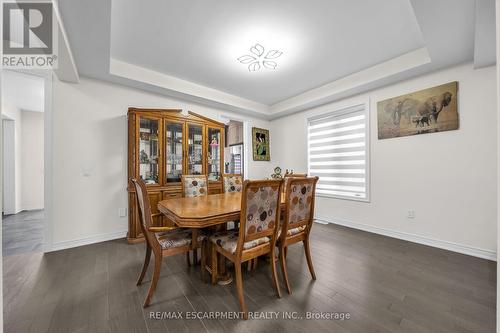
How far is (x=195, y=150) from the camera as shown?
3730 mm

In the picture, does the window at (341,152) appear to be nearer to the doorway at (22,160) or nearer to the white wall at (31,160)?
the doorway at (22,160)

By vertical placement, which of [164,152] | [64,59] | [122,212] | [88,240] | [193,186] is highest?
[64,59]

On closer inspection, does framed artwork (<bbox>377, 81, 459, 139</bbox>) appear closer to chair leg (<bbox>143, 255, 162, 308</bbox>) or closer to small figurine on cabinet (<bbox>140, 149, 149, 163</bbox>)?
chair leg (<bbox>143, 255, 162, 308</bbox>)

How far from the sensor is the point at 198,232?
6.68 ft

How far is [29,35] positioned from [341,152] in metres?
4.67

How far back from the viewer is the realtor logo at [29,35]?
1.87 meters

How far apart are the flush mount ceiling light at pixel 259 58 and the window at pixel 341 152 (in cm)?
173

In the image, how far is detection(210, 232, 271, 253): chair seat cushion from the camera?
1.80 m

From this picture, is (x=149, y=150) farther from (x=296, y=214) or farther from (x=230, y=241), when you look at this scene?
(x=296, y=214)

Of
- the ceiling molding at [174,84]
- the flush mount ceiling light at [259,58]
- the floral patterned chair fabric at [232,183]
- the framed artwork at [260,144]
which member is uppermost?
the flush mount ceiling light at [259,58]

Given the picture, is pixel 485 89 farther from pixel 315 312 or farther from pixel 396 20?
pixel 315 312

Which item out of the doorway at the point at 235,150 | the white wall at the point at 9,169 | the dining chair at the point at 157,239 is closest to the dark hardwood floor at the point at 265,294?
the dining chair at the point at 157,239

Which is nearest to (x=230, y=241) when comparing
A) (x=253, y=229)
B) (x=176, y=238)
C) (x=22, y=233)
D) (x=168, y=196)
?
(x=253, y=229)

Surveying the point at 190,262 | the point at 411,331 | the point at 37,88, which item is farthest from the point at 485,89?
the point at 37,88
